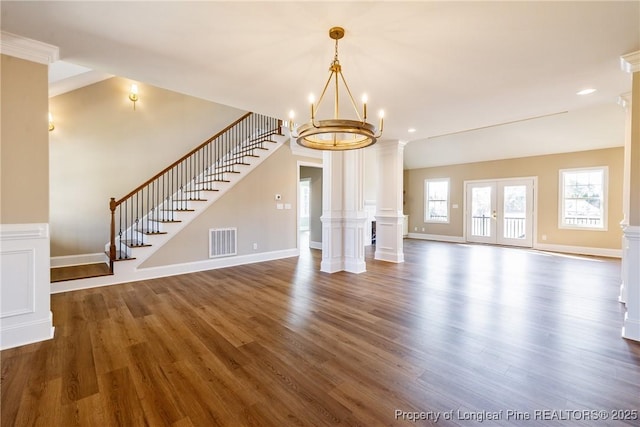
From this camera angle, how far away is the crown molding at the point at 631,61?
8.32ft

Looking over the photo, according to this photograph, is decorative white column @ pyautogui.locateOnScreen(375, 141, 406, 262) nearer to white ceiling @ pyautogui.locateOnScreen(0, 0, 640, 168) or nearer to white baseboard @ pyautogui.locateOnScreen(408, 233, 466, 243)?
white ceiling @ pyautogui.locateOnScreen(0, 0, 640, 168)

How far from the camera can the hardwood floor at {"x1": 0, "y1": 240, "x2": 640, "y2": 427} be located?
5.50 feet

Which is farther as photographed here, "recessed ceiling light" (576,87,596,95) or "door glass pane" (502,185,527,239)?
"door glass pane" (502,185,527,239)

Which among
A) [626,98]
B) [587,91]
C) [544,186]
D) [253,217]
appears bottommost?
[253,217]

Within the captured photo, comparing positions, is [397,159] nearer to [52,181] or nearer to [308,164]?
[308,164]

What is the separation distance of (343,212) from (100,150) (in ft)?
15.5

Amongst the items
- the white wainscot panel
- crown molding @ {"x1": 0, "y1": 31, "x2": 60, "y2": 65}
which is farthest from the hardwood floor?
crown molding @ {"x1": 0, "y1": 31, "x2": 60, "y2": 65}

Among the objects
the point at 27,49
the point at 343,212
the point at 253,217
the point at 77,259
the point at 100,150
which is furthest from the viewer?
the point at 253,217

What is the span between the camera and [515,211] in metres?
8.18

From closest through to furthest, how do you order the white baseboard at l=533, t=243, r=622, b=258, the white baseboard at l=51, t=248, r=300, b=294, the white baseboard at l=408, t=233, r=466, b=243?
1. the white baseboard at l=51, t=248, r=300, b=294
2. the white baseboard at l=533, t=243, r=622, b=258
3. the white baseboard at l=408, t=233, r=466, b=243

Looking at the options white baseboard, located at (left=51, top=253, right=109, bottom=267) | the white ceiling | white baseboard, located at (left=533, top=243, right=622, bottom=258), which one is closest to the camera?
the white ceiling

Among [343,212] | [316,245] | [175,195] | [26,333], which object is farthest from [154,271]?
[316,245]

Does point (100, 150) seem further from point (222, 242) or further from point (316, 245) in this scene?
point (316, 245)

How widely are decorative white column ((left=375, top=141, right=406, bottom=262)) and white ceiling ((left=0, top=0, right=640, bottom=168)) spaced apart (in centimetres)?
220
